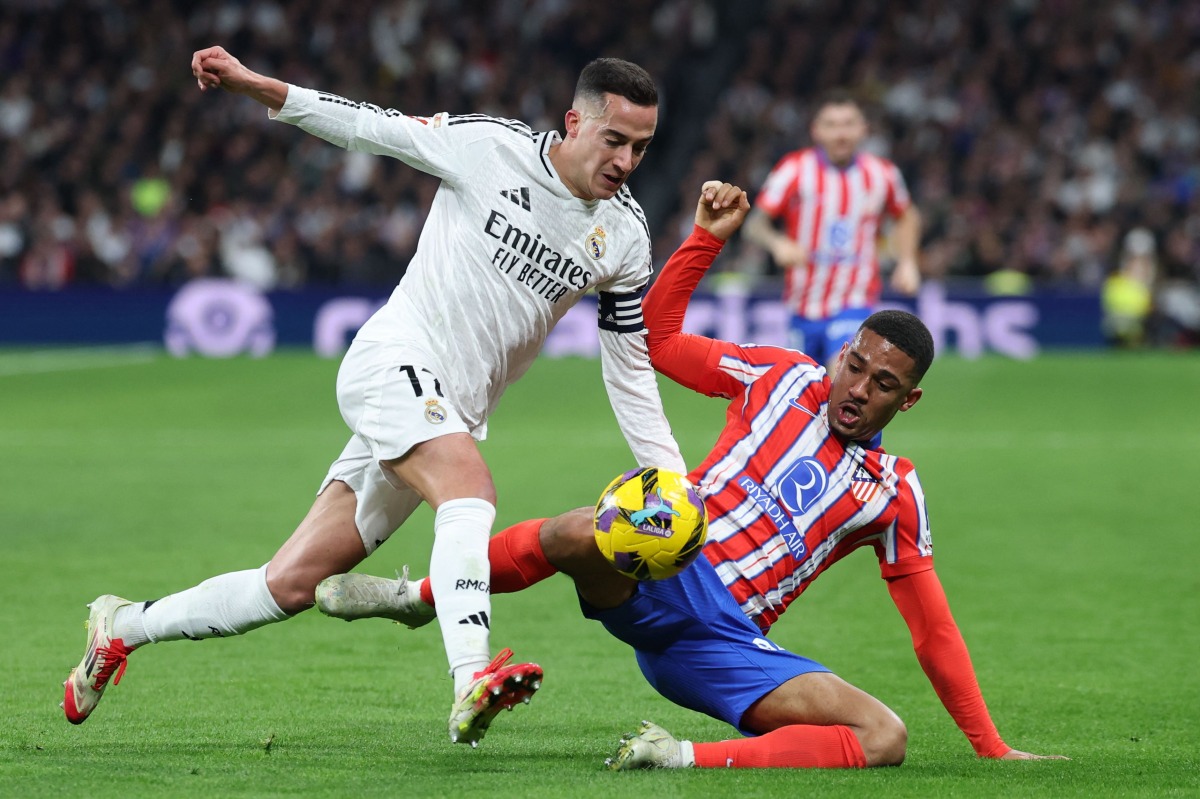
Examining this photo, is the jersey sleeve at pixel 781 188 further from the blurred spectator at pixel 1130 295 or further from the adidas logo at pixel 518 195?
the blurred spectator at pixel 1130 295

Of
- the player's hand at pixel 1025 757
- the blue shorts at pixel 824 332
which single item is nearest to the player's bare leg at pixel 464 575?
the player's hand at pixel 1025 757

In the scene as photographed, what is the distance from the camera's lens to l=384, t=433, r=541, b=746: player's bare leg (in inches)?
159

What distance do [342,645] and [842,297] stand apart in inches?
184

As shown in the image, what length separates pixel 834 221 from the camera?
10.5 metres

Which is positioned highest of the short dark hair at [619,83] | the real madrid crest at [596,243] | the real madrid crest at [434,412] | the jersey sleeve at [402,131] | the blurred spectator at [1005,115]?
the blurred spectator at [1005,115]

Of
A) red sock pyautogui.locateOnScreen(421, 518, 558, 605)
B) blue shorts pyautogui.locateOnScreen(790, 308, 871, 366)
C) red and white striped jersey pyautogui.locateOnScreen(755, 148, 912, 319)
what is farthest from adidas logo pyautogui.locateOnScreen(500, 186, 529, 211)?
red and white striped jersey pyautogui.locateOnScreen(755, 148, 912, 319)

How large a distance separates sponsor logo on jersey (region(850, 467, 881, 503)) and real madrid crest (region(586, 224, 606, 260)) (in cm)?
105

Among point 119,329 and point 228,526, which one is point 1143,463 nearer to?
point 228,526

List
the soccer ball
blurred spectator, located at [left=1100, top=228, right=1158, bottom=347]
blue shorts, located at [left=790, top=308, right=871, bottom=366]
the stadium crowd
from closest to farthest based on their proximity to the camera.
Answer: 1. the soccer ball
2. blue shorts, located at [left=790, top=308, right=871, bottom=366]
3. blurred spectator, located at [left=1100, top=228, right=1158, bottom=347]
4. the stadium crowd

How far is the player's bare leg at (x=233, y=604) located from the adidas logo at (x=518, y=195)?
1056 mm

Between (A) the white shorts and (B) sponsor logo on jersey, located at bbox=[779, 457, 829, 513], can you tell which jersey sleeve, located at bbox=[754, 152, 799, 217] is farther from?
(A) the white shorts

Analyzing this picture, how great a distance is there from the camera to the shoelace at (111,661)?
508 centimetres

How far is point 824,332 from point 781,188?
1069 millimetres

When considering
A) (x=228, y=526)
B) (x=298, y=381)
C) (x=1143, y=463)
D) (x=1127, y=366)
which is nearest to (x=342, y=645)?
(x=228, y=526)
